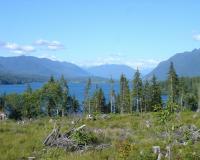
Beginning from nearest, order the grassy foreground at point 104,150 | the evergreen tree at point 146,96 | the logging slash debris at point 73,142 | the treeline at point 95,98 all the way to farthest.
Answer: the grassy foreground at point 104,150 → the logging slash debris at point 73,142 → the treeline at point 95,98 → the evergreen tree at point 146,96

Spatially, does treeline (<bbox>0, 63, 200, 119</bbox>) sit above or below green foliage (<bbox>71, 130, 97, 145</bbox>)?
below

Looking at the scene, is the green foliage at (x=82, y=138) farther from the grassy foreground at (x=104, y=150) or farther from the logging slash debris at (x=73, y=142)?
the grassy foreground at (x=104, y=150)

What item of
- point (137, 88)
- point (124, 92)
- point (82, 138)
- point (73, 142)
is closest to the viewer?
point (73, 142)

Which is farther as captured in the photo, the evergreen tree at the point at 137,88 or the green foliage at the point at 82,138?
the evergreen tree at the point at 137,88

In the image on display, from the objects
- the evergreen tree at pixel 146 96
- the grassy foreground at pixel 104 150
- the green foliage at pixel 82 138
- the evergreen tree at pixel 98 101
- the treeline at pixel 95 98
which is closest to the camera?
the grassy foreground at pixel 104 150

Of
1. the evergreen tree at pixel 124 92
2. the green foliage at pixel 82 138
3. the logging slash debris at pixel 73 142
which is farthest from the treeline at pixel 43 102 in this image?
the logging slash debris at pixel 73 142

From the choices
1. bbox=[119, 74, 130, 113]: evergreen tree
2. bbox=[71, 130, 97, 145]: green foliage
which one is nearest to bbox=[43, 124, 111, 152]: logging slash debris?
bbox=[71, 130, 97, 145]: green foliage

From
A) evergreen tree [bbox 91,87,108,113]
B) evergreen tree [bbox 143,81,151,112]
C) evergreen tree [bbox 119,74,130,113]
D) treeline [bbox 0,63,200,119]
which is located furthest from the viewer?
evergreen tree [bbox 91,87,108,113]

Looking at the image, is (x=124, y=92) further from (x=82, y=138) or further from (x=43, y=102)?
(x=82, y=138)

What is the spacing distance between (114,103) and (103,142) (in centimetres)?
9492

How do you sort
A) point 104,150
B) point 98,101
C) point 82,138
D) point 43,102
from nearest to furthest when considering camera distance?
point 104,150, point 82,138, point 43,102, point 98,101

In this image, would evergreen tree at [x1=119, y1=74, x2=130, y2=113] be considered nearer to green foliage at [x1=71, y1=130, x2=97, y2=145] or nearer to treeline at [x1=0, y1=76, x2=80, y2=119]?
treeline at [x1=0, y1=76, x2=80, y2=119]

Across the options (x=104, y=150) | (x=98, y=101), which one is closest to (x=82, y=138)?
(x=104, y=150)

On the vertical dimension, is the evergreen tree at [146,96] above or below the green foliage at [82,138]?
below
